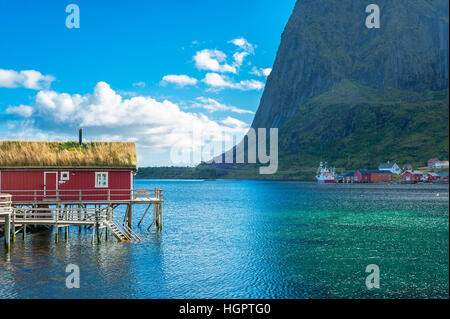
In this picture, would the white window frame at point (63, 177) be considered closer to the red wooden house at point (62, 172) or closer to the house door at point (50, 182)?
the red wooden house at point (62, 172)

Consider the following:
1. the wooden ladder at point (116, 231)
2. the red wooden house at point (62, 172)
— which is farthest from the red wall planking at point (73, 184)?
the wooden ladder at point (116, 231)

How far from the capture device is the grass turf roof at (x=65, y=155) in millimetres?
38188

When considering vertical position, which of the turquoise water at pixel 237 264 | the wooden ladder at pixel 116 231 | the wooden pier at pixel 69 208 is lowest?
the turquoise water at pixel 237 264

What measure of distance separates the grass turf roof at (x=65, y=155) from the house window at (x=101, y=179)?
934mm

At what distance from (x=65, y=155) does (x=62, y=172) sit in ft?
5.83

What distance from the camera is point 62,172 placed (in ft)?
127

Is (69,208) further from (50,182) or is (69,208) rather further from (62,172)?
(62,172)

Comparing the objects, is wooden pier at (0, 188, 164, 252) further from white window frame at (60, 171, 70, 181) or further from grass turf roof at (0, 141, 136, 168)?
grass turf roof at (0, 141, 136, 168)

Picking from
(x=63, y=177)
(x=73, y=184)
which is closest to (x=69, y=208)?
(x=73, y=184)

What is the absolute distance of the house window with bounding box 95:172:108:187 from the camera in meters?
39.2

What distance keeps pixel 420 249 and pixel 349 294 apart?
56.9 ft

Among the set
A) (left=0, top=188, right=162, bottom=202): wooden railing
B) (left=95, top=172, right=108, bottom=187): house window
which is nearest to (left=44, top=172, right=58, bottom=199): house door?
(left=0, top=188, right=162, bottom=202): wooden railing
